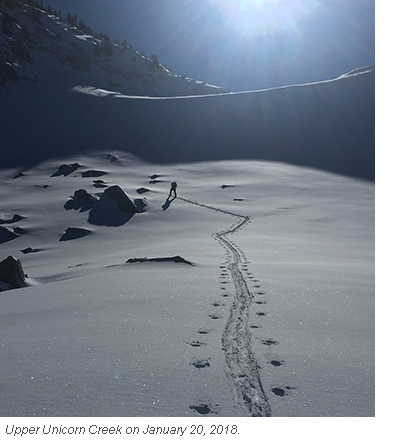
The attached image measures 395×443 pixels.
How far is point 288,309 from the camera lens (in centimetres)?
501

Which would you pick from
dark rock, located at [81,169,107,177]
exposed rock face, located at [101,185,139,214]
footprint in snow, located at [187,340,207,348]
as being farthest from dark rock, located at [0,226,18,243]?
footprint in snow, located at [187,340,207,348]

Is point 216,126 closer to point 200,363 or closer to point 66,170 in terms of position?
point 66,170

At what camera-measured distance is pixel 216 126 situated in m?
51.2

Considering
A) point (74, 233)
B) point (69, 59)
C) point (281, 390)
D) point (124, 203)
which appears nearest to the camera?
point (281, 390)

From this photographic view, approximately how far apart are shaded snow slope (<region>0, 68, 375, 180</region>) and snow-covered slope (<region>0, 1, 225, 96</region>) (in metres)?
18.5

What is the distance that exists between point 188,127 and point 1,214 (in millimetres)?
35166

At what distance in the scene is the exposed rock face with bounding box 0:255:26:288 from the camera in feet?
29.1

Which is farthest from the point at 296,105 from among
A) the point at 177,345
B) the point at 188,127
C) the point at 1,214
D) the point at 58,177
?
the point at 177,345

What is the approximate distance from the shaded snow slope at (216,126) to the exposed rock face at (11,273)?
32.4 meters

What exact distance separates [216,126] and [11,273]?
4546 centimetres

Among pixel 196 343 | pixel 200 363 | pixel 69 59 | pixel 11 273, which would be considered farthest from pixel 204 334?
pixel 69 59

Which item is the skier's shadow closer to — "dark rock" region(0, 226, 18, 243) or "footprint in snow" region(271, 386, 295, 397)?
"dark rock" region(0, 226, 18, 243)

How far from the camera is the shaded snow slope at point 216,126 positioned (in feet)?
139

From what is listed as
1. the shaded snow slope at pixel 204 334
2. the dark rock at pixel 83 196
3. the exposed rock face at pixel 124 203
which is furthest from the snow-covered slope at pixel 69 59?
the shaded snow slope at pixel 204 334
